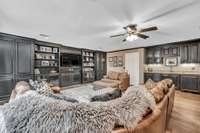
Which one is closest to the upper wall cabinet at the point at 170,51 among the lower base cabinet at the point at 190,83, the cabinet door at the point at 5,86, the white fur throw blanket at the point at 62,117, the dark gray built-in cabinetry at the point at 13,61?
the lower base cabinet at the point at 190,83

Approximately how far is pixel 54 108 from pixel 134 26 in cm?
292

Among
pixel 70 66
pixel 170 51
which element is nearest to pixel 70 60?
pixel 70 66

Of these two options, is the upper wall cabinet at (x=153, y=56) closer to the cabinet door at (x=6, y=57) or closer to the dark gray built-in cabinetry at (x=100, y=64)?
the dark gray built-in cabinetry at (x=100, y=64)

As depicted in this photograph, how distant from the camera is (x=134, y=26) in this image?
320 cm

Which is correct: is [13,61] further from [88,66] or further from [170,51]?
[170,51]

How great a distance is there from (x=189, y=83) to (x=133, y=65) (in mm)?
2946

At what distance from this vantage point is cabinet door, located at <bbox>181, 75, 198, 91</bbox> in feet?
17.0

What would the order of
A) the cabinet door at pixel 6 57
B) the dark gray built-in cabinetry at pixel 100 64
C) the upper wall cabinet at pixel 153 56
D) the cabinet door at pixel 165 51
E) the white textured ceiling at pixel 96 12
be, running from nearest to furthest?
the white textured ceiling at pixel 96 12
the cabinet door at pixel 6 57
the cabinet door at pixel 165 51
the upper wall cabinet at pixel 153 56
the dark gray built-in cabinetry at pixel 100 64

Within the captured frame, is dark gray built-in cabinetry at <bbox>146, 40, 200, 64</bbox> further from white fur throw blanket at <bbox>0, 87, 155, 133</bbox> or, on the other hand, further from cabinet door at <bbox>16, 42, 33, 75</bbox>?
cabinet door at <bbox>16, 42, 33, 75</bbox>

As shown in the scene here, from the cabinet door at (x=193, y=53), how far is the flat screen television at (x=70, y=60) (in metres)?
5.73

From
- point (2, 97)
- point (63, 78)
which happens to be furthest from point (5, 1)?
point (63, 78)

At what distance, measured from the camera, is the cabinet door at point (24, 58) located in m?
4.46

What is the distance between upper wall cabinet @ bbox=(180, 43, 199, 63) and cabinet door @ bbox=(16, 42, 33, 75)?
669cm

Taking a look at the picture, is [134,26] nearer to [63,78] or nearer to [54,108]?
[54,108]
